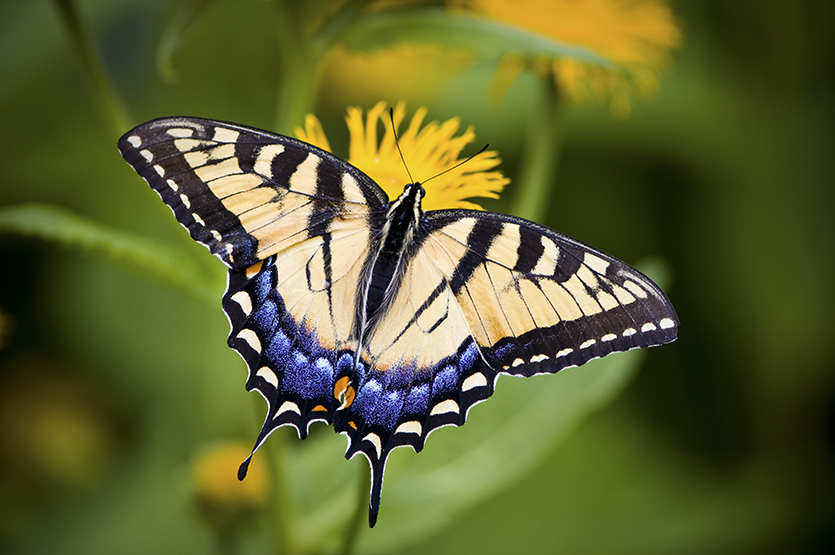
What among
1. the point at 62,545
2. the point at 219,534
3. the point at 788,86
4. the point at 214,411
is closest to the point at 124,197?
the point at 214,411

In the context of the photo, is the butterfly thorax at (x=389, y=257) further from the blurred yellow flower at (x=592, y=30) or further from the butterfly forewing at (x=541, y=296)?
the blurred yellow flower at (x=592, y=30)

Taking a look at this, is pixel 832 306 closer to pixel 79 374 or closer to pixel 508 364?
pixel 508 364

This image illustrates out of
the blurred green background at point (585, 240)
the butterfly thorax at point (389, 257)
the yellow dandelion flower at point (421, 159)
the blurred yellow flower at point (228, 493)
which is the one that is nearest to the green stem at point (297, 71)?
the yellow dandelion flower at point (421, 159)

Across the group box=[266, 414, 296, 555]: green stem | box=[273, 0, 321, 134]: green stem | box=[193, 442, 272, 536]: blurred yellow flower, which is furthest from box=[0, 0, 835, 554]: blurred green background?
box=[273, 0, 321, 134]: green stem

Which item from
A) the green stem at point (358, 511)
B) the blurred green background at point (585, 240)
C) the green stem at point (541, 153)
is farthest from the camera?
the blurred green background at point (585, 240)

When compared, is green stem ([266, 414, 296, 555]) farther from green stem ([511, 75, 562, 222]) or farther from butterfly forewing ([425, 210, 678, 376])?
green stem ([511, 75, 562, 222])

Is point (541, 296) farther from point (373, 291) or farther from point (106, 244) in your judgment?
point (106, 244)
